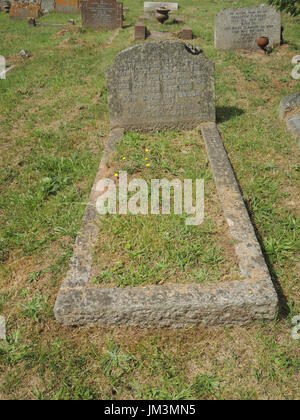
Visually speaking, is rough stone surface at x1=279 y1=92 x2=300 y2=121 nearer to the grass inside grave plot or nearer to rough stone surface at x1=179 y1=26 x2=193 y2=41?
the grass inside grave plot

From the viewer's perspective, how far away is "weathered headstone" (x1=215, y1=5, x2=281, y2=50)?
816 cm

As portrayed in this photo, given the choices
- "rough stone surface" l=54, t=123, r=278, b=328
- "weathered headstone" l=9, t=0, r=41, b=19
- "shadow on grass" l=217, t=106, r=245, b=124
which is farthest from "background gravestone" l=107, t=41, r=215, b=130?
"weathered headstone" l=9, t=0, r=41, b=19

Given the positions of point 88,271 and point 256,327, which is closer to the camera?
point 256,327

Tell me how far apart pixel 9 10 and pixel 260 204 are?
15.3 metres

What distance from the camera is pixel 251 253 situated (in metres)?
2.69

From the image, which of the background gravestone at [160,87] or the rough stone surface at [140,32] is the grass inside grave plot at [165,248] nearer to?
the background gravestone at [160,87]

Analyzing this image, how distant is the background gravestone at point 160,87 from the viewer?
14.5 ft

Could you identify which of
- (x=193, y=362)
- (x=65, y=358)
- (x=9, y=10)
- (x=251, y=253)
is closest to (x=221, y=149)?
(x=251, y=253)

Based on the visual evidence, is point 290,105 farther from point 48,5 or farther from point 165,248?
point 48,5

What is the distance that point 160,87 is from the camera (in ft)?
15.1

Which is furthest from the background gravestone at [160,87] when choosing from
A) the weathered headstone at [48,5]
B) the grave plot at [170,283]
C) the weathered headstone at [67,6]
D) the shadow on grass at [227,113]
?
the weathered headstone at [48,5]

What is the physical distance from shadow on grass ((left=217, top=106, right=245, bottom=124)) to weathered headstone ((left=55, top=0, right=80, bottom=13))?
11.3 metres
